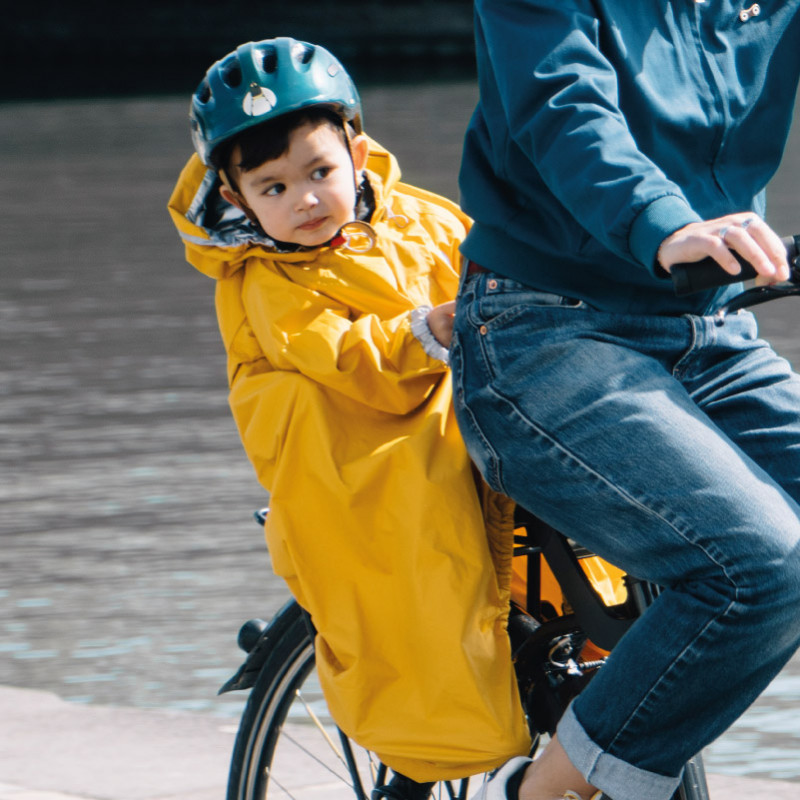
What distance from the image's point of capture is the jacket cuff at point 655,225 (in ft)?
6.52

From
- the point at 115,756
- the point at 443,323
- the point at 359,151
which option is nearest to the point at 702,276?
the point at 443,323

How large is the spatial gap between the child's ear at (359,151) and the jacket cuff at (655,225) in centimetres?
95

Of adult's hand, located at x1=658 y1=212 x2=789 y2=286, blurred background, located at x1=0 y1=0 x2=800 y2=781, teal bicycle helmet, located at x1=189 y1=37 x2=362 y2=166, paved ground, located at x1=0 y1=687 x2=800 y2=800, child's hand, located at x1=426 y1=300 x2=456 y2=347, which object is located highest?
adult's hand, located at x1=658 y1=212 x2=789 y2=286

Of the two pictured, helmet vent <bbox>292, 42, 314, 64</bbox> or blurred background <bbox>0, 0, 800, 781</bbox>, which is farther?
blurred background <bbox>0, 0, 800, 781</bbox>

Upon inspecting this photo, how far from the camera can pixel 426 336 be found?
2480mm

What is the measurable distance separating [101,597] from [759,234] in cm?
349

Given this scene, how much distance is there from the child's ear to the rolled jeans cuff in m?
1.13

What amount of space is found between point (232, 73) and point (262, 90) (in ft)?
0.25

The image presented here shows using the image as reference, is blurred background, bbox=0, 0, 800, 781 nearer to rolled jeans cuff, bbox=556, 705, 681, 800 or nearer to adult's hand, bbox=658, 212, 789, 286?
rolled jeans cuff, bbox=556, 705, 681, 800

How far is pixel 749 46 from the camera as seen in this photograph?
7.62ft

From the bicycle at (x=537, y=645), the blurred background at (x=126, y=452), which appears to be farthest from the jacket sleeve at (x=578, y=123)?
the blurred background at (x=126, y=452)

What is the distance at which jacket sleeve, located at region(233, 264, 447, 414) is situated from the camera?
249cm

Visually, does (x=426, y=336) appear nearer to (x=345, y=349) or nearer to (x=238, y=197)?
(x=345, y=349)

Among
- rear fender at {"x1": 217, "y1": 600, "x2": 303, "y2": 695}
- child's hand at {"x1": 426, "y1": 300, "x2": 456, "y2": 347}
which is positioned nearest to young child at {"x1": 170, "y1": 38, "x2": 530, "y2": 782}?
child's hand at {"x1": 426, "y1": 300, "x2": 456, "y2": 347}
